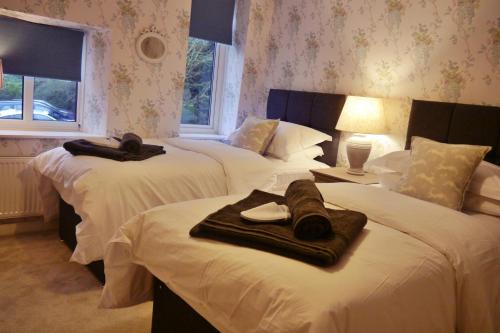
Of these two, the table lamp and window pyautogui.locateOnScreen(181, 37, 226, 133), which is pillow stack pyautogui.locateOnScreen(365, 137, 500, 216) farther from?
window pyautogui.locateOnScreen(181, 37, 226, 133)

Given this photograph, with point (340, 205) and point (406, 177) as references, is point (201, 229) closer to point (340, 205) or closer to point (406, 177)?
point (340, 205)

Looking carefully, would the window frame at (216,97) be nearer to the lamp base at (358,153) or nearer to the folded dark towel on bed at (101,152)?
the folded dark towel on bed at (101,152)

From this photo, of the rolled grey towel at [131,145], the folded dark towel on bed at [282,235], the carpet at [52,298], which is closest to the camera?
the folded dark towel on bed at [282,235]

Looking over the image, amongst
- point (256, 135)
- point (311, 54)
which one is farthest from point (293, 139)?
point (311, 54)

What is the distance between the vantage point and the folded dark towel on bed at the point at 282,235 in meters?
1.18

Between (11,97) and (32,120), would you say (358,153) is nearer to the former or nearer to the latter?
(32,120)

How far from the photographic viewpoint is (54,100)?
11.1 feet

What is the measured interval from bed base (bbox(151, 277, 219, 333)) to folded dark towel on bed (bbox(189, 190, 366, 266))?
0.29m

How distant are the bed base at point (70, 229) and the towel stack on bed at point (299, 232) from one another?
1291 millimetres

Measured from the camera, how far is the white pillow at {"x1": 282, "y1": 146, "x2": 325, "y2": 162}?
10.6 feet

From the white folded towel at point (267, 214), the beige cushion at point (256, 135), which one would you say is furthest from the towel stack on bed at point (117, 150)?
the white folded towel at point (267, 214)

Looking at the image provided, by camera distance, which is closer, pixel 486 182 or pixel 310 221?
pixel 310 221

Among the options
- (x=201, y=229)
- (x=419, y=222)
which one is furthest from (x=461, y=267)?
(x=201, y=229)

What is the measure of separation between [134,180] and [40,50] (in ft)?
5.51
